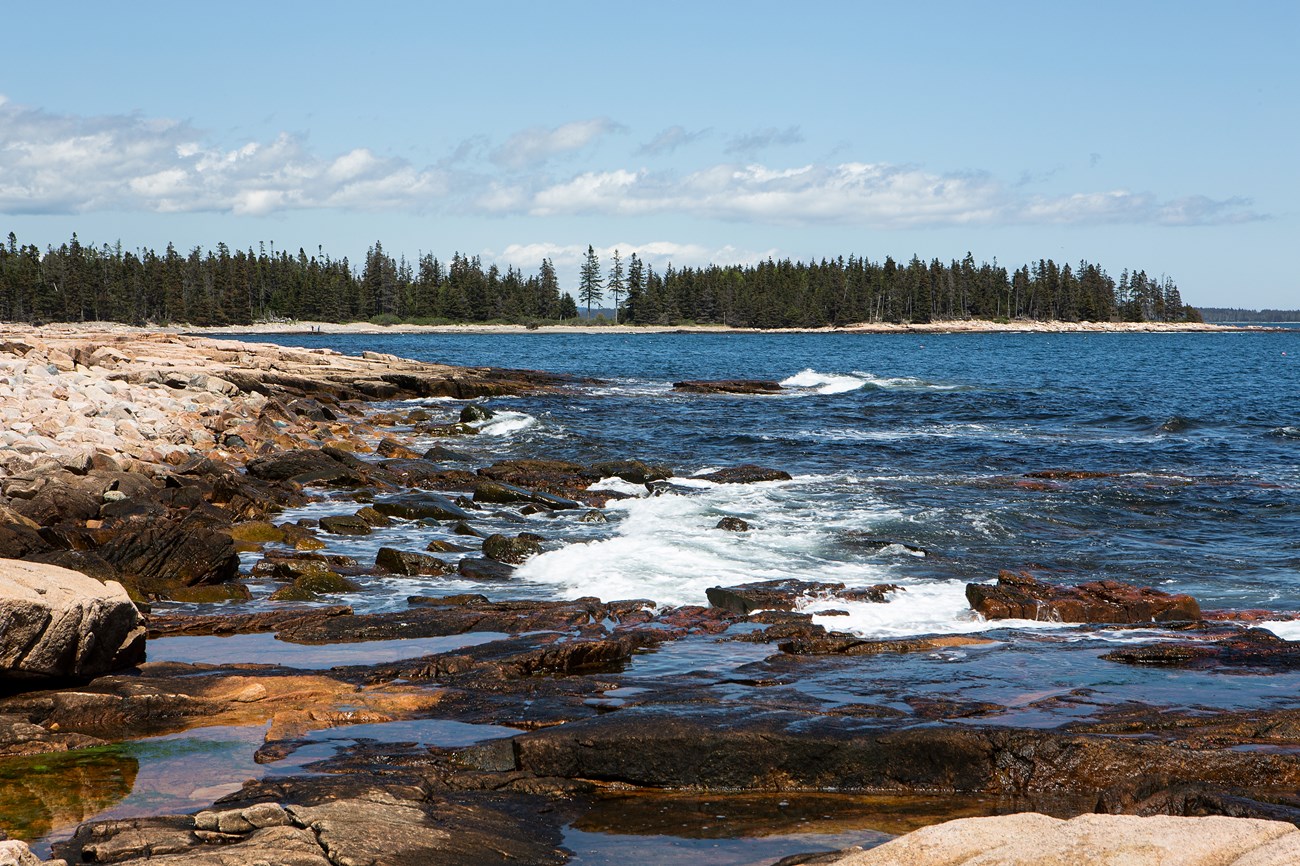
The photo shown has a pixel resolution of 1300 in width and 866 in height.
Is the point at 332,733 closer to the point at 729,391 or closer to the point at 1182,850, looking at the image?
the point at 1182,850

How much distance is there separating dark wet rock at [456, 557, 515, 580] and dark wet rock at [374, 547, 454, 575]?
0.92 ft

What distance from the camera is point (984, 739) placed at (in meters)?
8.99

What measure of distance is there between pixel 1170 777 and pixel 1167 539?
14529 millimetres

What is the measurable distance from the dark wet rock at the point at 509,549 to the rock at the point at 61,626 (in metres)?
7.90

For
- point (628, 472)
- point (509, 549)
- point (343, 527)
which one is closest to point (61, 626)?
point (509, 549)

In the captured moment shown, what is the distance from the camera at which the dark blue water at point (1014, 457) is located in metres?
19.9

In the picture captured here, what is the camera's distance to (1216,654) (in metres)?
12.6

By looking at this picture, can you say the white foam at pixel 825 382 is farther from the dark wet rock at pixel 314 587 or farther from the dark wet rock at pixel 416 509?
the dark wet rock at pixel 314 587

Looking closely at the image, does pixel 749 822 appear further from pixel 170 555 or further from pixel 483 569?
pixel 170 555

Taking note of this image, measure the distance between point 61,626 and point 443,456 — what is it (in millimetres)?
21800

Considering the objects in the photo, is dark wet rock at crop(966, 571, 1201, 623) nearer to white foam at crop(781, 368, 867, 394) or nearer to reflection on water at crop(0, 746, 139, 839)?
reflection on water at crop(0, 746, 139, 839)

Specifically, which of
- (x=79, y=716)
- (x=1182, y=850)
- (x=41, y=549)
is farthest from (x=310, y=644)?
(x=1182, y=850)

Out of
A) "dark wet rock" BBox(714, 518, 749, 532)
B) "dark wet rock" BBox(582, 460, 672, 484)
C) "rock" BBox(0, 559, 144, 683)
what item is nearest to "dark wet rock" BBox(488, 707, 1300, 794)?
"rock" BBox(0, 559, 144, 683)

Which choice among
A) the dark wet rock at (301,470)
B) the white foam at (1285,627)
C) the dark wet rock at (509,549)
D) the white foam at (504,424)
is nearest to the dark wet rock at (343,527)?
the dark wet rock at (509,549)
